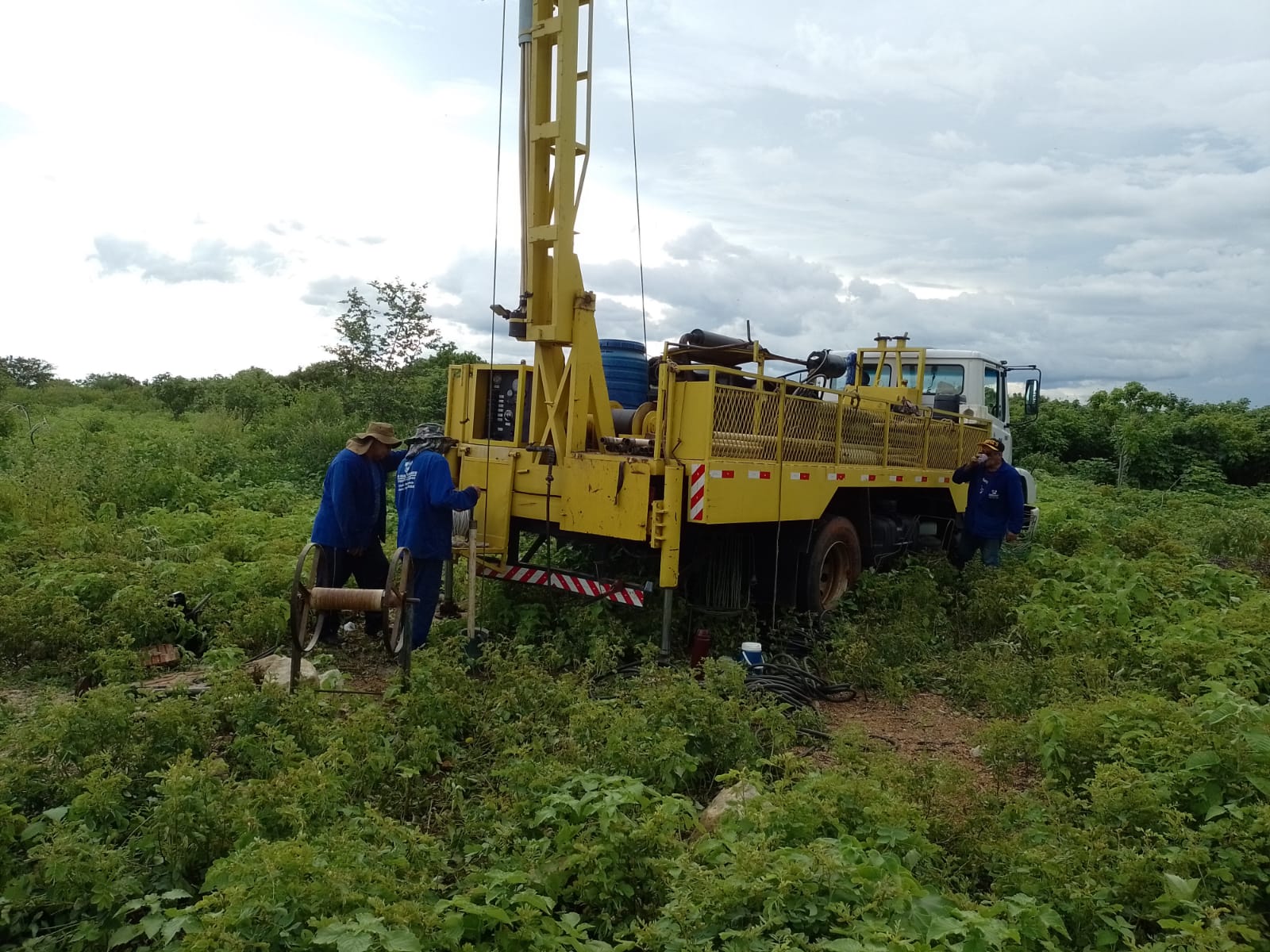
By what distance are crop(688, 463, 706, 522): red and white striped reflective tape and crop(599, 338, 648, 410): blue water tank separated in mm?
1876

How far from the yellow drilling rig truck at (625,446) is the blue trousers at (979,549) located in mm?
1867

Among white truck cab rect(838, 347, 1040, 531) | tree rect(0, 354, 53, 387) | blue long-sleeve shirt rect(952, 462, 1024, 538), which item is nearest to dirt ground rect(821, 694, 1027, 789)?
blue long-sleeve shirt rect(952, 462, 1024, 538)

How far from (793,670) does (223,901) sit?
4188mm

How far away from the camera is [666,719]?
4.35 m

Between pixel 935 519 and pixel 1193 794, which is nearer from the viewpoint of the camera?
pixel 1193 794

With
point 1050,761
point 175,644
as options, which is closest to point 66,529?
point 175,644

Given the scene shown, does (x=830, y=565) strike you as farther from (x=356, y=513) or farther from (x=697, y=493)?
(x=356, y=513)

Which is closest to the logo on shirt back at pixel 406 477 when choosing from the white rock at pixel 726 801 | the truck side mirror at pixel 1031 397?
the white rock at pixel 726 801

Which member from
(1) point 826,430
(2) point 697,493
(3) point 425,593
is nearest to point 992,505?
(1) point 826,430

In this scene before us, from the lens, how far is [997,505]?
29.6ft

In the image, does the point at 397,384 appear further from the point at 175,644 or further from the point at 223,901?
the point at 223,901

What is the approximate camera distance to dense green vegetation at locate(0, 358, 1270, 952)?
2.75 metres

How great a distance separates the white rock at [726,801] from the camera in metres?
3.56

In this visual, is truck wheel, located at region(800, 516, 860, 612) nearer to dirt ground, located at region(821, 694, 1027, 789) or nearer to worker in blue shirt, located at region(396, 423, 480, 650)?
dirt ground, located at region(821, 694, 1027, 789)
